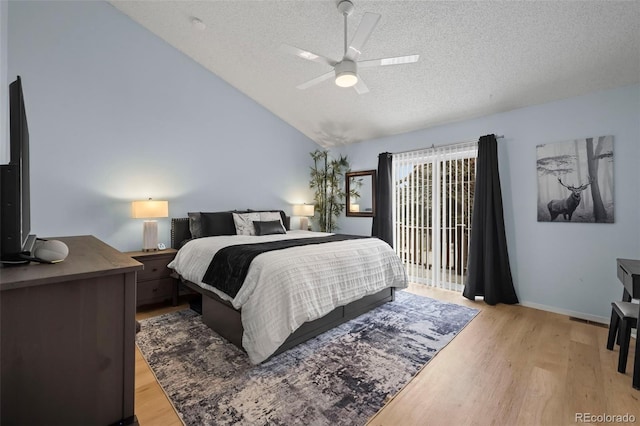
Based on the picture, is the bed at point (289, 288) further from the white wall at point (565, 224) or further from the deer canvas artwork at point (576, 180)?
the deer canvas artwork at point (576, 180)

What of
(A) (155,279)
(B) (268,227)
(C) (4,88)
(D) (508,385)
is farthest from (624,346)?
(C) (4,88)

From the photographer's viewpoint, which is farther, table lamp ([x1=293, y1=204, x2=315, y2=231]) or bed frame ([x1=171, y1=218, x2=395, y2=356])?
table lamp ([x1=293, y1=204, x2=315, y2=231])

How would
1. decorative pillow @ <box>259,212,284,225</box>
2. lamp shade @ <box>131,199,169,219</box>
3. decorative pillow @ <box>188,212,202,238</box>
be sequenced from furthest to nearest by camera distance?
decorative pillow @ <box>259,212,284,225</box> → decorative pillow @ <box>188,212,202,238</box> → lamp shade @ <box>131,199,169,219</box>

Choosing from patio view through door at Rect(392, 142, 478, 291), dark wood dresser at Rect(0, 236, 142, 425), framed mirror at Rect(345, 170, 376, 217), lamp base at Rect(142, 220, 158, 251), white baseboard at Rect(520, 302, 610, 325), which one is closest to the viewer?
dark wood dresser at Rect(0, 236, 142, 425)

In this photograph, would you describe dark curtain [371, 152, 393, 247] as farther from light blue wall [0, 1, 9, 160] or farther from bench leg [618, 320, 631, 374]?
light blue wall [0, 1, 9, 160]

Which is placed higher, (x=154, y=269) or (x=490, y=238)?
(x=490, y=238)

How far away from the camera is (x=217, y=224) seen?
3975 millimetres

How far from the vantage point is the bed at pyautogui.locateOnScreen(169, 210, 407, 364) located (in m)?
2.15

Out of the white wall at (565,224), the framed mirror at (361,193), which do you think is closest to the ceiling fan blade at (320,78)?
the white wall at (565,224)

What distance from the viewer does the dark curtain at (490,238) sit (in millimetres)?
3572

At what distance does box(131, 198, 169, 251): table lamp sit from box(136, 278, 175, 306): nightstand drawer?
47 cm

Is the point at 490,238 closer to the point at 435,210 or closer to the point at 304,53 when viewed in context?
the point at 435,210

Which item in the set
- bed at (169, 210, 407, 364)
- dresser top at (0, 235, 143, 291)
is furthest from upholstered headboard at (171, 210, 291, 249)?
dresser top at (0, 235, 143, 291)

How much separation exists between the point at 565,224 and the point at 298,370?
3.40m
